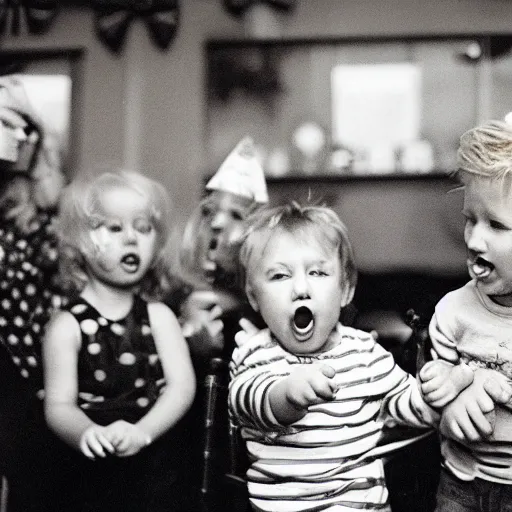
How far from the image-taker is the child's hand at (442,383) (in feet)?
2.64

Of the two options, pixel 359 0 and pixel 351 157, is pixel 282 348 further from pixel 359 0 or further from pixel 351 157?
pixel 359 0

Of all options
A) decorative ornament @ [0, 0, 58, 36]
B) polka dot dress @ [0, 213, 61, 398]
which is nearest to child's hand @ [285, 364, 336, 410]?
polka dot dress @ [0, 213, 61, 398]

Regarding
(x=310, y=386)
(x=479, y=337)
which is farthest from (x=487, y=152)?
(x=310, y=386)

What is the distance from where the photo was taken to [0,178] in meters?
1.04

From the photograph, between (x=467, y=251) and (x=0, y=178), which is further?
(x=0, y=178)

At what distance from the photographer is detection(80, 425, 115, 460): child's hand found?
3.06 ft

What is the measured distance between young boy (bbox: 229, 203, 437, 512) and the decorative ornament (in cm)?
41

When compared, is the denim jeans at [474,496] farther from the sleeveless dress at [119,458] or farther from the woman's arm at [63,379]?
the woman's arm at [63,379]

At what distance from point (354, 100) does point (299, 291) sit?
0.26 m

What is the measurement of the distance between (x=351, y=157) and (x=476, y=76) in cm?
18

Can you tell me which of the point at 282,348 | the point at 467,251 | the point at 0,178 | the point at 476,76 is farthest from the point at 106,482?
the point at 476,76

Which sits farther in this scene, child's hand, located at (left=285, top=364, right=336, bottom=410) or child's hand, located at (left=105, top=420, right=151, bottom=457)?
child's hand, located at (left=105, top=420, right=151, bottom=457)

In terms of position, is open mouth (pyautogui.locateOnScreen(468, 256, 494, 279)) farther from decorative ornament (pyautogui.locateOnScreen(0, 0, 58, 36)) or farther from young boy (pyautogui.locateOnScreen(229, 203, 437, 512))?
decorative ornament (pyautogui.locateOnScreen(0, 0, 58, 36))

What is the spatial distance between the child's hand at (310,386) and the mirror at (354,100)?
10.3 inches
